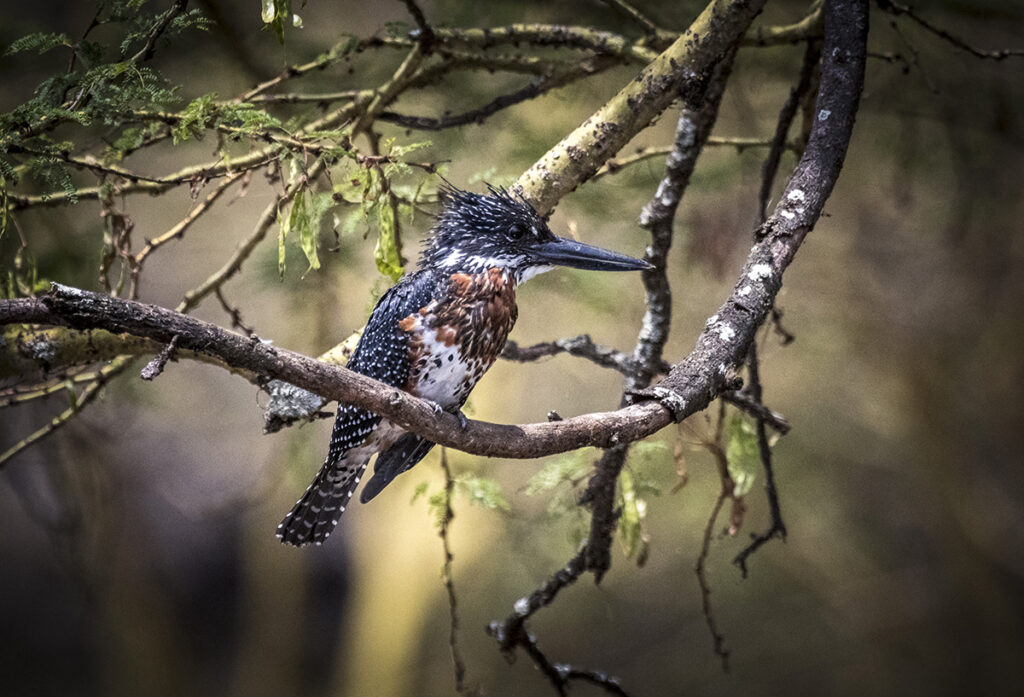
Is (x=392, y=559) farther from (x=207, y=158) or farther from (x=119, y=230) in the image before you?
(x=119, y=230)

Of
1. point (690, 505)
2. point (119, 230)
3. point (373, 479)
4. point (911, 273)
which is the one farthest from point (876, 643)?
point (119, 230)

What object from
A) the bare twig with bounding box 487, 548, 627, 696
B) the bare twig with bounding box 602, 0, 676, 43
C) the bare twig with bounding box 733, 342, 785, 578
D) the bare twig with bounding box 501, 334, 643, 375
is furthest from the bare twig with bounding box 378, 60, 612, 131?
the bare twig with bounding box 487, 548, 627, 696

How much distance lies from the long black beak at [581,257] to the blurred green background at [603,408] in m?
1.12

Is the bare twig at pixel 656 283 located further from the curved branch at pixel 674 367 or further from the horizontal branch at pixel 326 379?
the horizontal branch at pixel 326 379

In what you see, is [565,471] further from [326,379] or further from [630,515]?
[326,379]

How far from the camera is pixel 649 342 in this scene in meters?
2.00

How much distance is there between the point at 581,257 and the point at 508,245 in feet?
0.46

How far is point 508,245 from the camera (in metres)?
1.60

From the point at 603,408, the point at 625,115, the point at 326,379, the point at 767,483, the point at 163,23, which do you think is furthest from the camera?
the point at 603,408

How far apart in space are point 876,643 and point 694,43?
3165mm

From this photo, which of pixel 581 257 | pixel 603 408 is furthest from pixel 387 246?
pixel 603 408

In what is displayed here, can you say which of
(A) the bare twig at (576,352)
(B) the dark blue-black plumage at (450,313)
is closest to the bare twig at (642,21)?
(B) the dark blue-black plumage at (450,313)

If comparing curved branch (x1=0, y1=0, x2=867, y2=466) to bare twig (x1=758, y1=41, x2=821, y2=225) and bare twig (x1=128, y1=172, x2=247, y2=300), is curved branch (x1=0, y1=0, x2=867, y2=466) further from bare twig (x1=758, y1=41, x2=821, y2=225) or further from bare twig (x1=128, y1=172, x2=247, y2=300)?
bare twig (x1=128, y1=172, x2=247, y2=300)

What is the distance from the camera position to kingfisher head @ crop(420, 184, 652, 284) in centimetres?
157
